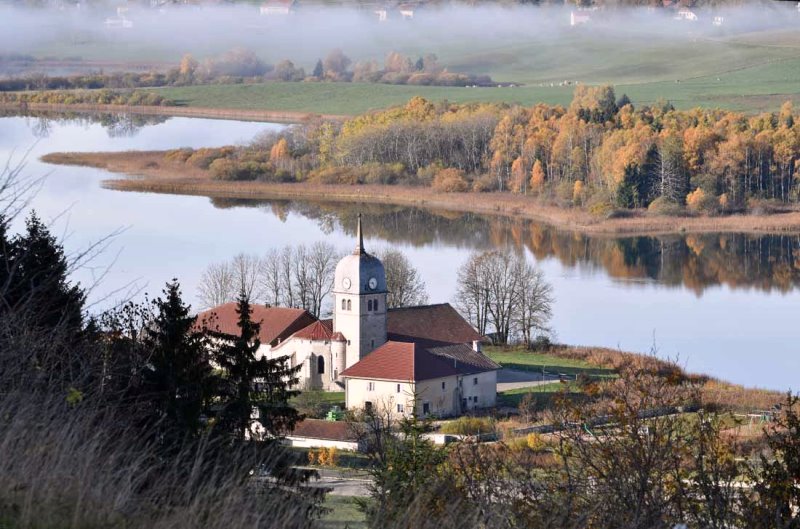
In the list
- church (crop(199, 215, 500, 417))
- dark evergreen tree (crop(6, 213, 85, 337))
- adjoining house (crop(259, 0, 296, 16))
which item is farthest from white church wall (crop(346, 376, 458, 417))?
adjoining house (crop(259, 0, 296, 16))

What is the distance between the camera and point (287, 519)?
13.8 feet

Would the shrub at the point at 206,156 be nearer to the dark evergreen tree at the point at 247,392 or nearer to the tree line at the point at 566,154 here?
the tree line at the point at 566,154

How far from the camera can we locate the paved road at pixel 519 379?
1745 cm

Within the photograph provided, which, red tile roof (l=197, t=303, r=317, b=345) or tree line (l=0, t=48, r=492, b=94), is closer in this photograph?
red tile roof (l=197, t=303, r=317, b=345)

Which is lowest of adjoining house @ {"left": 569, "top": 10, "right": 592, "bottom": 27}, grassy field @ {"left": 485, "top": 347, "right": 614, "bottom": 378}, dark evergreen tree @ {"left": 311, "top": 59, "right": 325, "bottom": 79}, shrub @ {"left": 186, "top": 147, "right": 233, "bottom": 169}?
grassy field @ {"left": 485, "top": 347, "right": 614, "bottom": 378}

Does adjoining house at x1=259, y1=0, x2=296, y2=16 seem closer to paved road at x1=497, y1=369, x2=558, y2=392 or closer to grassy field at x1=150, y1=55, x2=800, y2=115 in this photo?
grassy field at x1=150, y1=55, x2=800, y2=115

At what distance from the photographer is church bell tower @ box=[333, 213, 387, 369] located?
17562mm

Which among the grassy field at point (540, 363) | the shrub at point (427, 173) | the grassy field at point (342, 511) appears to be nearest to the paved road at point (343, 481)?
the grassy field at point (342, 511)

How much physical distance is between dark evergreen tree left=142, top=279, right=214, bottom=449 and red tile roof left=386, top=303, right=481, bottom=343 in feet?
29.3

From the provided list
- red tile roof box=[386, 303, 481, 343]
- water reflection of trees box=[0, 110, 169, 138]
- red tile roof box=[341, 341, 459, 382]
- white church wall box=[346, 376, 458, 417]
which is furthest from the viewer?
water reflection of trees box=[0, 110, 169, 138]

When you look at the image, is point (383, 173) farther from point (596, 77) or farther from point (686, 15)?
point (686, 15)

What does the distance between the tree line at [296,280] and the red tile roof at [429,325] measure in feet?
9.07

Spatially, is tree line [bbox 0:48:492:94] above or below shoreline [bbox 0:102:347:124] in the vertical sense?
above

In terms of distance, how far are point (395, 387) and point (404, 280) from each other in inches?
211
